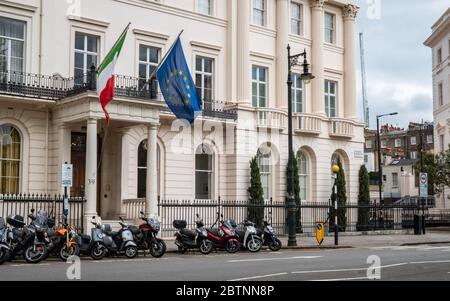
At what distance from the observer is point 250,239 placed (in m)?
23.6

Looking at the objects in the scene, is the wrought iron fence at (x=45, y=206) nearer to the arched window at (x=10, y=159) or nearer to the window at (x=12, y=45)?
the arched window at (x=10, y=159)

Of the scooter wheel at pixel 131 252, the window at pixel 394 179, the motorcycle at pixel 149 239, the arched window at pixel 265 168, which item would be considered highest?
the window at pixel 394 179

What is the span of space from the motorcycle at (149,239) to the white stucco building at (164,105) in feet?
14.8

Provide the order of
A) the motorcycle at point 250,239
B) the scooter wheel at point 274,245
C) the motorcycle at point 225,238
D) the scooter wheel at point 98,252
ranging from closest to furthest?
1. the scooter wheel at point 98,252
2. the motorcycle at point 225,238
3. the motorcycle at point 250,239
4. the scooter wheel at point 274,245

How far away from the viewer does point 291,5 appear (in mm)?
38094

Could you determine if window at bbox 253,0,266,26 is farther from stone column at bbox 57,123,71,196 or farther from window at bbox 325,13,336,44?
stone column at bbox 57,123,71,196

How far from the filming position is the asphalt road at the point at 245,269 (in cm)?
1409

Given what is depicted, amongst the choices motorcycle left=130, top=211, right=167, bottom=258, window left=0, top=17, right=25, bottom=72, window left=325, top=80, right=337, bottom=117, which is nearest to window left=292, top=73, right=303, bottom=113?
window left=325, top=80, right=337, bottom=117

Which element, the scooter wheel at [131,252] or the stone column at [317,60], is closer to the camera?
the scooter wheel at [131,252]

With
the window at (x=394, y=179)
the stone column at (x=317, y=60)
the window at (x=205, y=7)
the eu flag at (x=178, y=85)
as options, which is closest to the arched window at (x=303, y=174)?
the stone column at (x=317, y=60)

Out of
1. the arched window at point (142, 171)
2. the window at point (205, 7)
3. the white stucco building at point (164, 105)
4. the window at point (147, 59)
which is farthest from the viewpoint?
the window at point (205, 7)

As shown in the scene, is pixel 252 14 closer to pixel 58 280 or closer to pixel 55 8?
pixel 55 8

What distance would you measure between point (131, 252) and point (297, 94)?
20120 millimetres

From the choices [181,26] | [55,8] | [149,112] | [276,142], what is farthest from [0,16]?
[276,142]
